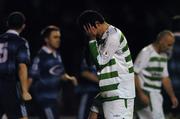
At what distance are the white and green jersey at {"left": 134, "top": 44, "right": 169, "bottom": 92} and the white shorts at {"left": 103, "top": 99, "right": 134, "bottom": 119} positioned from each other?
2342 mm

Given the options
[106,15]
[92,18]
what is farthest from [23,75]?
[106,15]

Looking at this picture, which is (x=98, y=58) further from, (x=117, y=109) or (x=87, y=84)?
(x=87, y=84)

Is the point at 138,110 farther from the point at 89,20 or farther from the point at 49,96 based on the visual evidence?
the point at 89,20

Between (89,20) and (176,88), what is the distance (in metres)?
4.70

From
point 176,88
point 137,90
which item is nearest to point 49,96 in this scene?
point 137,90

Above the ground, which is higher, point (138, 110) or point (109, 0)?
point (109, 0)

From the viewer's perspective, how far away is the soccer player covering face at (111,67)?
411 inches

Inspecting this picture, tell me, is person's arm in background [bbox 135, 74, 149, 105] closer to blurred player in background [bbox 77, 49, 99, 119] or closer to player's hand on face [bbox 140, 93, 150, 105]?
player's hand on face [bbox 140, 93, 150, 105]

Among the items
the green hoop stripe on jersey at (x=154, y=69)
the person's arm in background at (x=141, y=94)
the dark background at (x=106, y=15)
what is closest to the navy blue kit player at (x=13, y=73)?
the person's arm in background at (x=141, y=94)

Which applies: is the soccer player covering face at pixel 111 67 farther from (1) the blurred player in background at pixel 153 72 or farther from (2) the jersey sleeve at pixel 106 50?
(1) the blurred player in background at pixel 153 72

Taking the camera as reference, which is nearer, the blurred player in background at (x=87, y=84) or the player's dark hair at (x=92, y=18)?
the player's dark hair at (x=92, y=18)

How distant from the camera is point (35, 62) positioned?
13312 millimetres

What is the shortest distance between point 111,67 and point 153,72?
2.55 metres

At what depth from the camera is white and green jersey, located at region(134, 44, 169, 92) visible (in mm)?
12852
